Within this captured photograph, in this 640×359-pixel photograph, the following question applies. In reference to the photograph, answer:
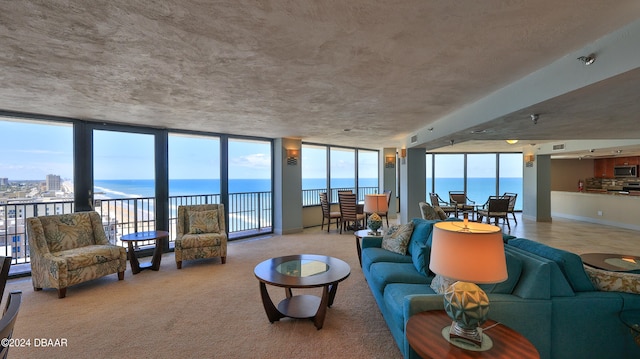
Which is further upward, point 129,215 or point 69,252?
point 129,215

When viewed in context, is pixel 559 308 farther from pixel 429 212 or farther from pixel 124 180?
pixel 124 180

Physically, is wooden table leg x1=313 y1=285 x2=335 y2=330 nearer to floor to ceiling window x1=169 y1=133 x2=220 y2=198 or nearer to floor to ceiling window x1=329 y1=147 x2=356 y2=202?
floor to ceiling window x1=169 y1=133 x2=220 y2=198

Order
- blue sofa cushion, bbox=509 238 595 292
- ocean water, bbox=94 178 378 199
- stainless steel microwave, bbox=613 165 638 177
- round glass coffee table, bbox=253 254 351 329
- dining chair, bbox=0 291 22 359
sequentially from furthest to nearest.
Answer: stainless steel microwave, bbox=613 165 638 177, ocean water, bbox=94 178 378 199, round glass coffee table, bbox=253 254 351 329, blue sofa cushion, bbox=509 238 595 292, dining chair, bbox=0 291 22 359

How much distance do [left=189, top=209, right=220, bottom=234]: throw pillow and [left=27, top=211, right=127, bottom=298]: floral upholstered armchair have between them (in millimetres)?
1124

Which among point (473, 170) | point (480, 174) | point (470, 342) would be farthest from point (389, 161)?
point (470, 342)

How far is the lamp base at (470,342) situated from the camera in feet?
4.87

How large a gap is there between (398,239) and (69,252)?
4.11 m

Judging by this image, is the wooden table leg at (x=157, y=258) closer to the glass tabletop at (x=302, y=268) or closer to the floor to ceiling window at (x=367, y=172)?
the glass tabletop at (x=302, y=268)

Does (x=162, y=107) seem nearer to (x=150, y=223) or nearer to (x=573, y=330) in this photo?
(x=150, y=223)

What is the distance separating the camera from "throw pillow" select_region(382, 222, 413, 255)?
352 cm

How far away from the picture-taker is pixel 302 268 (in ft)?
9.89

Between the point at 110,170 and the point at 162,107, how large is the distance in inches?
82.0

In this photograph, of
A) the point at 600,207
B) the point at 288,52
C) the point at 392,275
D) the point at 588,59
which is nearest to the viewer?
the point at 588,59

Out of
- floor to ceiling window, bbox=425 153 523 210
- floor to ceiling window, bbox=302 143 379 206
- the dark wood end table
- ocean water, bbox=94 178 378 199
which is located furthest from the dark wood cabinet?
ocean water, bbox=94 178 378 199
